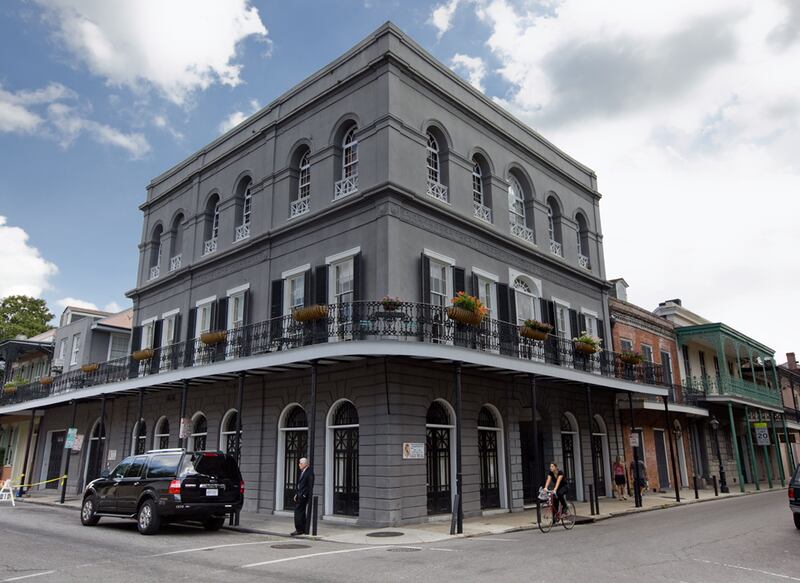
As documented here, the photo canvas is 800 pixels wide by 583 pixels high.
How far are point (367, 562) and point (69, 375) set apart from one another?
2169 cm

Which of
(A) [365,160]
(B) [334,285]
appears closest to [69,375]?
(B) [334,285]

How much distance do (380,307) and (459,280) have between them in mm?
3352

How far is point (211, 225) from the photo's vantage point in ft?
74.6

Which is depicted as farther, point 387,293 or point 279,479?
point 279,479

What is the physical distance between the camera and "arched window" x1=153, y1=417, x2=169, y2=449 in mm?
22125

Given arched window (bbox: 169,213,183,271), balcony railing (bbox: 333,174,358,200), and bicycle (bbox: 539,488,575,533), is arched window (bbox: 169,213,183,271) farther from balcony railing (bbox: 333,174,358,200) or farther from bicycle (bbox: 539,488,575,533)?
bicycle (bbox: 539,488,575,533)

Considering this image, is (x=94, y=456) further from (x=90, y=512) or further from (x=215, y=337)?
(x=90, y=512)

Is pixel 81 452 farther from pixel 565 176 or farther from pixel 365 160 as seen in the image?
pixel 565 176

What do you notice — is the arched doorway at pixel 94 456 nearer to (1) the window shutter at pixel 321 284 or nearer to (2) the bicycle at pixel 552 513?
(1) the window shutter at pixel 321 284

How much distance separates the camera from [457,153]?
60.6 ft

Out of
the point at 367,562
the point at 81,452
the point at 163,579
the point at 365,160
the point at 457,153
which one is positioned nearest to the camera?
the point at 163,579

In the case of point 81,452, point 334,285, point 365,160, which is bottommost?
point 81,452

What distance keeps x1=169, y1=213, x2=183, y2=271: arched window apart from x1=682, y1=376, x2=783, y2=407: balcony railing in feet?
73.3

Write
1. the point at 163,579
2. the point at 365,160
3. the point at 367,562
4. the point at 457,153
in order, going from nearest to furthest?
the point at 163,579
the point at 367,562
the point at 365,160
the point at 457,153
